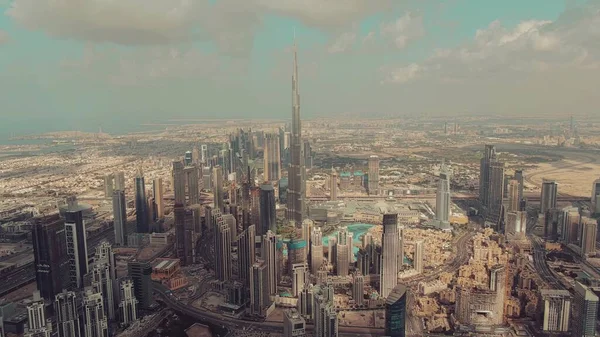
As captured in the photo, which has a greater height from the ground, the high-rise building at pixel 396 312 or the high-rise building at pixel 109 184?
the high-rise building at pixel 109 184

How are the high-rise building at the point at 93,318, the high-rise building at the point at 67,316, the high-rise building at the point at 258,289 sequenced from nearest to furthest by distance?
1. the high-rise building at the point at 67,316
2. the high-rise building at the point at 93,318
3. the high-rise building at the point at 258,289

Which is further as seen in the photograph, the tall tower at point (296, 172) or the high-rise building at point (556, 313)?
the tall tower at point (296, 172)

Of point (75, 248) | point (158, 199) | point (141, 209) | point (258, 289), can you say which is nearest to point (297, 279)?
point (258, 289)

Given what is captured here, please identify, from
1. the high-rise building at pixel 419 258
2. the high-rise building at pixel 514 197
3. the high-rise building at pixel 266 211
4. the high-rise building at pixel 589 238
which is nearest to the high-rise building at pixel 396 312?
the high-rise building at pixel 419 258

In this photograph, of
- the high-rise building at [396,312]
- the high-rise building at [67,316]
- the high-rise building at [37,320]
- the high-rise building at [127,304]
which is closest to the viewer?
the high-rise building at [396,312]

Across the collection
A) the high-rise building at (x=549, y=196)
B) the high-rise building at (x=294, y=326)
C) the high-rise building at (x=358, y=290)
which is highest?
the high-rise building at (x=549, y=196)

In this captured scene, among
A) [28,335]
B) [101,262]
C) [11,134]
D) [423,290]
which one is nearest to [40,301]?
[28,335]

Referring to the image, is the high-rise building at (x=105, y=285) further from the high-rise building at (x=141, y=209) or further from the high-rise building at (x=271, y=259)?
the high-rise building at (x=141, y=209)
